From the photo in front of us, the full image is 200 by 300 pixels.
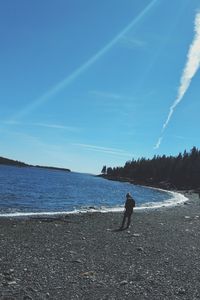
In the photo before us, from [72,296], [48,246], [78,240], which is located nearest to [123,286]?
[72,296]

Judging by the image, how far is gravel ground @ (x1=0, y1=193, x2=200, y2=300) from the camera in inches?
529

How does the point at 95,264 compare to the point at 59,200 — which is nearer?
the point at 95,264

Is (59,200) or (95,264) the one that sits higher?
(59,200)

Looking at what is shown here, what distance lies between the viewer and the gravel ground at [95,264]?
13.4 m

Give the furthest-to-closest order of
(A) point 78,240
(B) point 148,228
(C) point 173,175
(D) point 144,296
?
(C) point 173,175 < (B) point 148,228 < (A) point 78,240 < (D) point 144,296

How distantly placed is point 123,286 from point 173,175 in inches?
6931

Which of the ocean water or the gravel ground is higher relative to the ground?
the ocean water

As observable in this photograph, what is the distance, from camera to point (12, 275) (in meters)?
14.3

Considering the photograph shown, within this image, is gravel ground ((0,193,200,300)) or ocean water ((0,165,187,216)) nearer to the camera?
gravel ground ((0,193,200,300))

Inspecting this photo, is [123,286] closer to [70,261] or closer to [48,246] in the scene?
[70,261]

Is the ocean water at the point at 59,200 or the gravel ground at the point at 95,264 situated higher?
the ocean water at the point at 59,200

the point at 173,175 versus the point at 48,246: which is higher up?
the point at 173,175

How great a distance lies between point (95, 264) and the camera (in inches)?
677

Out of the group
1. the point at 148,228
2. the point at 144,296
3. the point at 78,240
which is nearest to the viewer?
the point at 144,296
